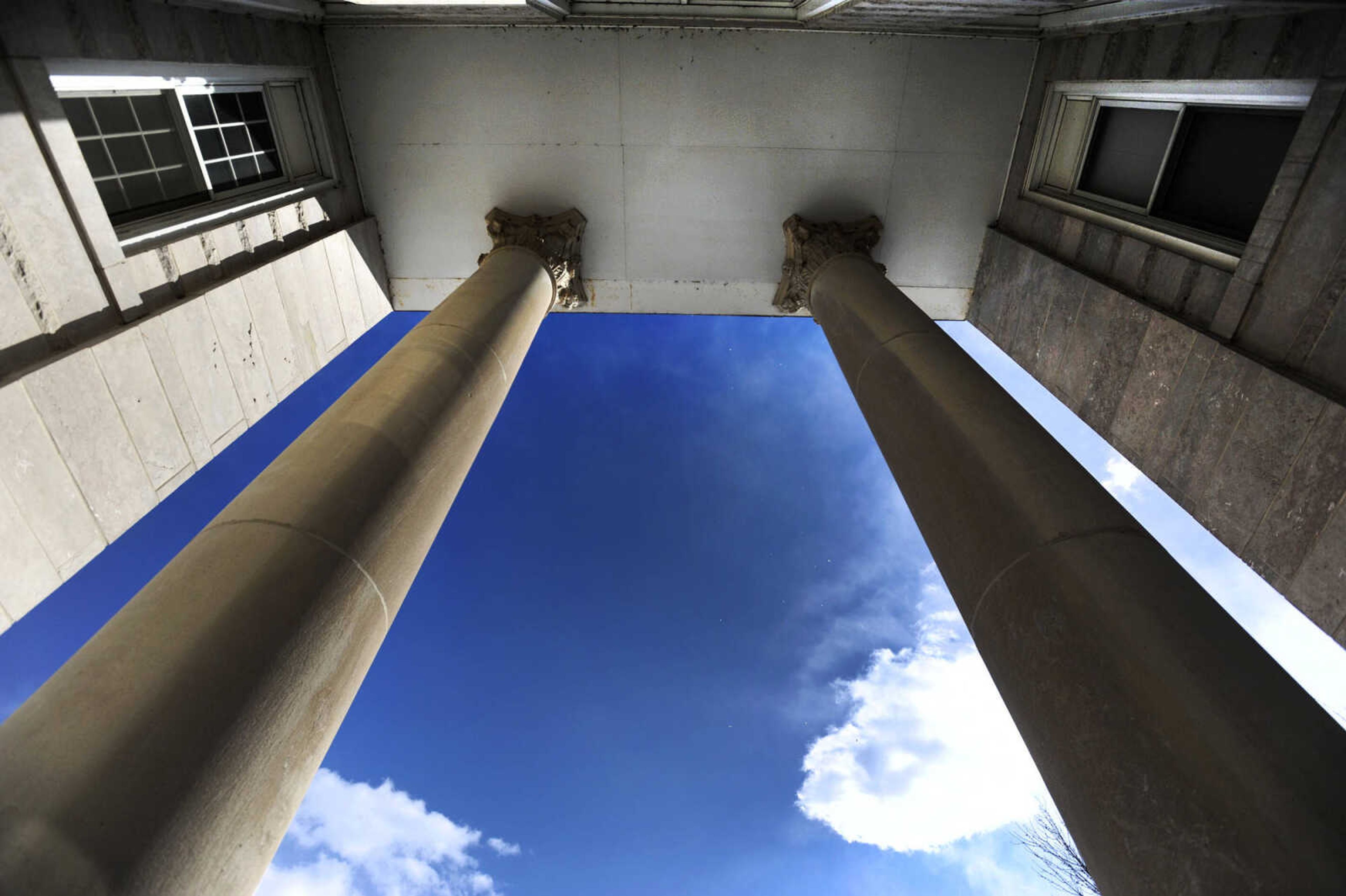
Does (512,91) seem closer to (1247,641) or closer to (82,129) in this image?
(82,129)

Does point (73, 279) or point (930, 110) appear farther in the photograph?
point (930, 110)

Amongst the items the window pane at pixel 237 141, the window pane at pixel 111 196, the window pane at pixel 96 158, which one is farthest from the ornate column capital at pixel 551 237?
the window pane at pixel 96 158

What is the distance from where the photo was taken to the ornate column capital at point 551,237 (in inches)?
685

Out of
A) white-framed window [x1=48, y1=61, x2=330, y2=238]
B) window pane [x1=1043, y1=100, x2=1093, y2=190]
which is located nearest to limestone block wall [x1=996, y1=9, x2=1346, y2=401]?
window pane [x1=1043, y1=100, x2=1093, y2=190]

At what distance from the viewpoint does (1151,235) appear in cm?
1227

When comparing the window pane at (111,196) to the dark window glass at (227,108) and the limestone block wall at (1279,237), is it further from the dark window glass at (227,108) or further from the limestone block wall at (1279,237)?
the limestone block wall at (1279,237)

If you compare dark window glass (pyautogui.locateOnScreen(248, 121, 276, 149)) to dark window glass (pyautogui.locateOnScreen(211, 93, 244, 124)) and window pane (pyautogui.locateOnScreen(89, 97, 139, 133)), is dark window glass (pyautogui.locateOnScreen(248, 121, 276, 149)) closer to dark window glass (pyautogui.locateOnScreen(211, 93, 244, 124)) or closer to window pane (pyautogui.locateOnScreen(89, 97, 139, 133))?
dark window glass (pyautogui.locateOnScreen(211, 93, 244, 124))

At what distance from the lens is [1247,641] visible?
5.03m

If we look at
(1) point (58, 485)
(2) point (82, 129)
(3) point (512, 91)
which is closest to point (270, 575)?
(1) point (58, 485)

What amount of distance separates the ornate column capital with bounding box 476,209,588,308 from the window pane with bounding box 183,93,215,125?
19.7 feet

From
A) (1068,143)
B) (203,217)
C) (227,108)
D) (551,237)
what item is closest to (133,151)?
(203,217)

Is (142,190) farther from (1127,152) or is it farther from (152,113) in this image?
(1127,152)

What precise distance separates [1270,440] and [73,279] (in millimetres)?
16482

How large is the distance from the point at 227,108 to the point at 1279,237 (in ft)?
60.7
